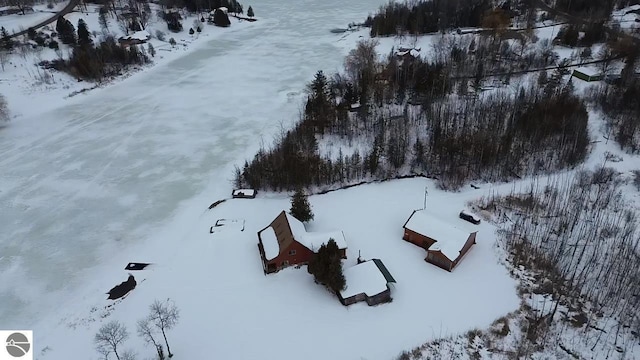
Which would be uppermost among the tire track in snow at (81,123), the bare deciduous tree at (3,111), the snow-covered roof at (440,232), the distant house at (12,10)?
the distant house at (12,10)

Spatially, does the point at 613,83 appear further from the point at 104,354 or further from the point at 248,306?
the point at 104,354

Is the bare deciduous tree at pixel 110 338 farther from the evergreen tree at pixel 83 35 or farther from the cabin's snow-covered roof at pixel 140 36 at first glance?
the evergreen tree at pixel 83 35

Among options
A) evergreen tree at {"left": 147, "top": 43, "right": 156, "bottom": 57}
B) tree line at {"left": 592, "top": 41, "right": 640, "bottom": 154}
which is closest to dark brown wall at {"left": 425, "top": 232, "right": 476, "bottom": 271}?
tree line at {"left": 592, "top": 41, "right": 640, "bottom": 154}

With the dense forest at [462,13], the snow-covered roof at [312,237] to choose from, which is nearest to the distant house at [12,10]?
the dense forest at [462,13]

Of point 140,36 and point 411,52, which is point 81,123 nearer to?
point 140,36

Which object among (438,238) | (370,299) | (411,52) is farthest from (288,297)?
(411,52)

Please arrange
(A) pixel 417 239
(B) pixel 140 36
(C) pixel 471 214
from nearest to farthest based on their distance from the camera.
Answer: (A) pixel 417 239
(C) pixel 471 214
(B) pixel 140 36

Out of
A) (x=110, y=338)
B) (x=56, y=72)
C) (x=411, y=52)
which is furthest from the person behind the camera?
(x=411, y=52)

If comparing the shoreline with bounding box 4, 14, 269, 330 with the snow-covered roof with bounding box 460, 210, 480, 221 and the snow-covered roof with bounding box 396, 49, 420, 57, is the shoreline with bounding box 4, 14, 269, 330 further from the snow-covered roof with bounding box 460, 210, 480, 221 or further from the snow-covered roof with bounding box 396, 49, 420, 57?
the snow-covered roof with bounding box 396, 49, 420, 57
